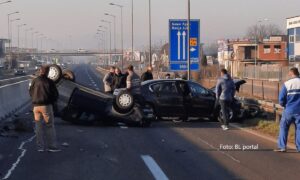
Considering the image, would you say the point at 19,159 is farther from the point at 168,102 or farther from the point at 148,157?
the point at 168,102

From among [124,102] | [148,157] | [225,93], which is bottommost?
[148,157]

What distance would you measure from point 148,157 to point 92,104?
7447mm

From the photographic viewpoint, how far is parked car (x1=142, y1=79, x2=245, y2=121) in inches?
848

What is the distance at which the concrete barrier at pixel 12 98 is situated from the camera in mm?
23905

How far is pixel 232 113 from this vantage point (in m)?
22.0

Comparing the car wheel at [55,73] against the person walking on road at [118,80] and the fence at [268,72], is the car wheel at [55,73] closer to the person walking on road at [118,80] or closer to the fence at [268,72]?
the person walking on road at [118,80]

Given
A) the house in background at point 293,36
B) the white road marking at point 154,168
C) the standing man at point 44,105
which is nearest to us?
the white road marking at point 154,168

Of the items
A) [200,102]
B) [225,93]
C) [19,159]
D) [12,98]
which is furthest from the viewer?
[12,98]

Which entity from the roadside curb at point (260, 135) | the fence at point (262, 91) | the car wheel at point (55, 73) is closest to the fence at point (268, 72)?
the fence at point (262, 91)

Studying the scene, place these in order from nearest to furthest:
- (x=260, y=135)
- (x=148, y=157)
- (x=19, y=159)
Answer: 1. (x=19, y=159)
2. (x=148, y=157)
3. (x=260, y=135)

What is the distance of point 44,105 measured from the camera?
13.8 m

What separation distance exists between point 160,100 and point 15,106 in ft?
28.2

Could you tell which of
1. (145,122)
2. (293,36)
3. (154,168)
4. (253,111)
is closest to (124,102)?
(145,122)

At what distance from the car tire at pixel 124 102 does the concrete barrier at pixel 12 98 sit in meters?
4.24
